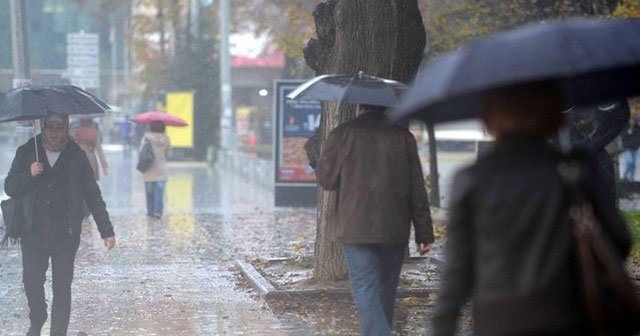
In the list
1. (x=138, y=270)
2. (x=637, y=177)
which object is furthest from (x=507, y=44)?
(x=637, y=177)

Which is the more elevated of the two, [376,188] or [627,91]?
[627,91]

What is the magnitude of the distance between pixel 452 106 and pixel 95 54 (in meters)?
23.9

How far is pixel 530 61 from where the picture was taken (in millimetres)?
4148

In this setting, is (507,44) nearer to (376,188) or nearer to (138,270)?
(376,188)

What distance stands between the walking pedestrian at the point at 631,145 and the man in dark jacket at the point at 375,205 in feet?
40.8

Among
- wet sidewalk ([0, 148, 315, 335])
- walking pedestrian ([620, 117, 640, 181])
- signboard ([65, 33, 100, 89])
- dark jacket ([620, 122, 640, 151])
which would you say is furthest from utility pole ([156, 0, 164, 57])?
dark jacket ([620, 122, 640, 151])

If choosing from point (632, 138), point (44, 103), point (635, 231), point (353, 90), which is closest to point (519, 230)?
point (353, 90)

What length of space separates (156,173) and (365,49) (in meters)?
9.76

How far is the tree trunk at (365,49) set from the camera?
11.5 metres

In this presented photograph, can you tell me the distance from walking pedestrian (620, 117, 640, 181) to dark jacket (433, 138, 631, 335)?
15394 millimetres

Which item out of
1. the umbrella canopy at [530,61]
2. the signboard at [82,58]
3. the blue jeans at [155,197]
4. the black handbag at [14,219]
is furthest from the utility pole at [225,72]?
the umbrella canopy at [530,61]

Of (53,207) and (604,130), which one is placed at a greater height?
(604,130)

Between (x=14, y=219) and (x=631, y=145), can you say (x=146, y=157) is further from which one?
(x=14, y=219)

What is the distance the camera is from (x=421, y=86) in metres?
4.45
